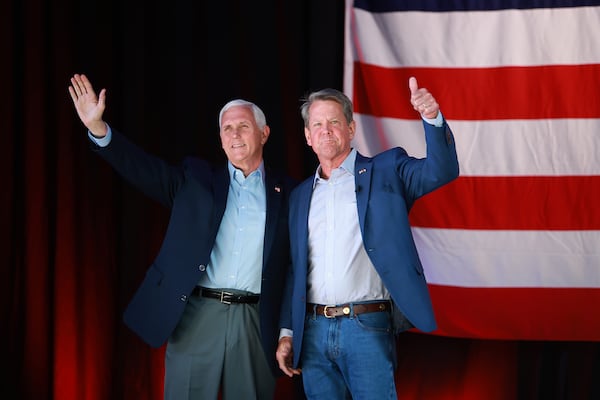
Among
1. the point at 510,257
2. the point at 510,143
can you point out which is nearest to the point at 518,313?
the point at 510,257

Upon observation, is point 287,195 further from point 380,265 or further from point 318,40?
point 318,40

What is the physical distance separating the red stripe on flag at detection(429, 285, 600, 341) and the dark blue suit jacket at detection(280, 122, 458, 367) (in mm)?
1072

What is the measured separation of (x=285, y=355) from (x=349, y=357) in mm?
307

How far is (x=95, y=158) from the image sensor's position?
11.9ft

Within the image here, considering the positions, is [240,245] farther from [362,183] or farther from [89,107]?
[89,107]

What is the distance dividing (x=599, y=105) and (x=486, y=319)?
3.84ft

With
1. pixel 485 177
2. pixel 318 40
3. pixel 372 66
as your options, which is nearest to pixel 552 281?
pixel 485 177

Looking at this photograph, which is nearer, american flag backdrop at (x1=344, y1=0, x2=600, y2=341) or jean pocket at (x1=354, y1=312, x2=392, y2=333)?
jean pocket at (x1=354, y1=312, x2=392, y2=333)

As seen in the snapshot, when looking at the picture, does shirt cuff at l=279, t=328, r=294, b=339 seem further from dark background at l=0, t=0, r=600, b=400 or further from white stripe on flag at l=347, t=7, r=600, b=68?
white stripe on flag at l=347, t=7, r=600, b=68

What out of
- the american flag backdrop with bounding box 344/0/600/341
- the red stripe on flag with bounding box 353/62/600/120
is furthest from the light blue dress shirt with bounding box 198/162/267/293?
the red stripe on flag with bounding box 353/62/600/120

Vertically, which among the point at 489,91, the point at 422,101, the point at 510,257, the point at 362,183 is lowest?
the point at 510,257

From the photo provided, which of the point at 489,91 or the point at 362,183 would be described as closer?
the point at 362,183

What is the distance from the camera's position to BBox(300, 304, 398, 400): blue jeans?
2.27 m

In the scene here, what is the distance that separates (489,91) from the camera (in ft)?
11.3
